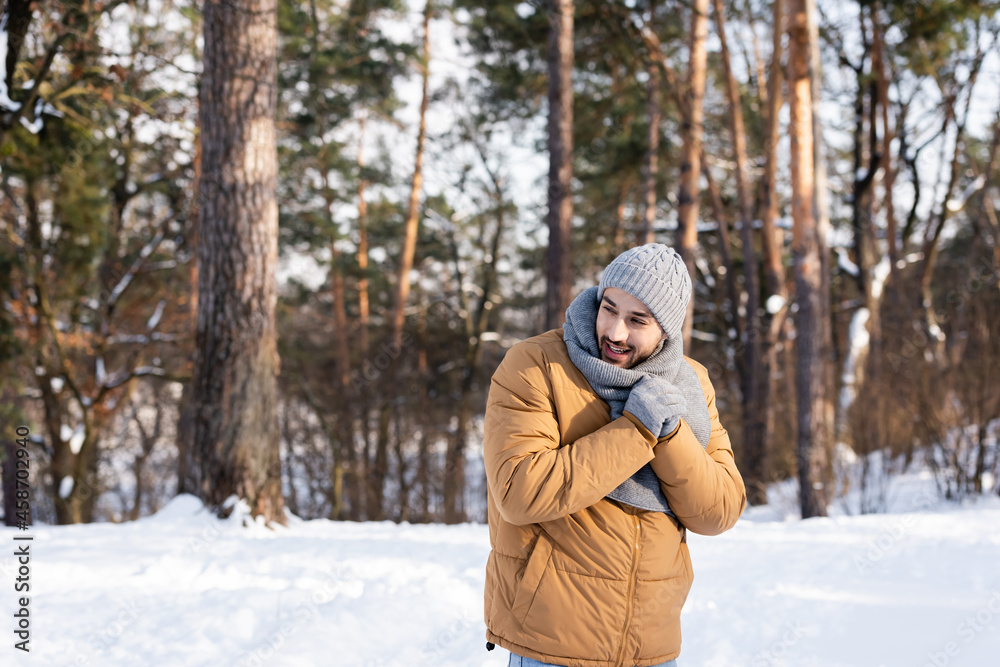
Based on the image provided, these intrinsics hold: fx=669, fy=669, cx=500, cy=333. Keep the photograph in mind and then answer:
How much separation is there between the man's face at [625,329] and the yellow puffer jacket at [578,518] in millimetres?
108

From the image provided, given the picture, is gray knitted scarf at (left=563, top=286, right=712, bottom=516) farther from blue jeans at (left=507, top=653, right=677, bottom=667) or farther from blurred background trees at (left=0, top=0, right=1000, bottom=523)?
blurred background trees at (left=0, top=0, right=1000, bottom=523)

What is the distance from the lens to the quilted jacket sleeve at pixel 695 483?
1.58m

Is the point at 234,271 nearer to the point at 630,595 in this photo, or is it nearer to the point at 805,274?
the point at 630,595

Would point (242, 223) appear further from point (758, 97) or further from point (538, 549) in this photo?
point (758, 97)

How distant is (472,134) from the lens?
1501 cm

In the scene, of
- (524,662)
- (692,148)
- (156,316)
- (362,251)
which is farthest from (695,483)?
(362,251)

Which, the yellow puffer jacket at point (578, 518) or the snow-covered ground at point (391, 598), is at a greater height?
the yellow puffer jacket at point (578, 518)

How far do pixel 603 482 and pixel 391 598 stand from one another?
2.68m

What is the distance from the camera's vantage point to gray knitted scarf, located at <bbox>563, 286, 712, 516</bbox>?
1.64 m

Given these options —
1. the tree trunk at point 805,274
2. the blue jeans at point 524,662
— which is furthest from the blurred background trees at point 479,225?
the blue jeans at point 524,662

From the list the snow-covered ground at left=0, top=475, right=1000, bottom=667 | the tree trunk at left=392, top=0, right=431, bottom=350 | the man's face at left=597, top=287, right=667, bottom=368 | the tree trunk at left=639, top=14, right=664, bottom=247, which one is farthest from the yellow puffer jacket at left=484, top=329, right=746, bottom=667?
the tree trunk at left=392, top=0, right=431, bottom=350

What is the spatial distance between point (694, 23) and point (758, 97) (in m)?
4.40

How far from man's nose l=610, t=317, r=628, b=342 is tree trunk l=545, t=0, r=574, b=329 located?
6.37 metres

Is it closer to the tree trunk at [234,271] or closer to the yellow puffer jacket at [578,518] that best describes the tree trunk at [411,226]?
the tree trunk at [234,271]
